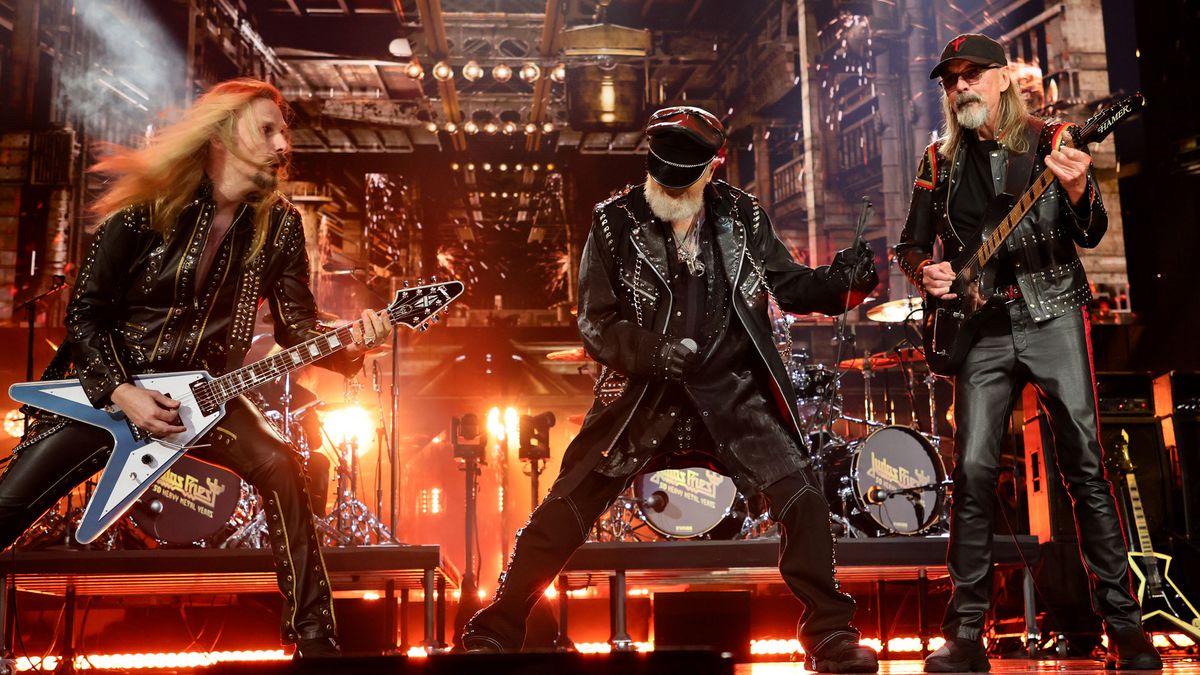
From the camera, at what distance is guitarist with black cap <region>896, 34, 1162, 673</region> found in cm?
366

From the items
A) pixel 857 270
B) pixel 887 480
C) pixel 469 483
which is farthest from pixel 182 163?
pixel 887 480

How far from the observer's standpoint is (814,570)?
3248mm

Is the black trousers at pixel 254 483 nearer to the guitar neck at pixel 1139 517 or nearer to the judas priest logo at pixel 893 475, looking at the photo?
the guitar neck at pixel 1139 517

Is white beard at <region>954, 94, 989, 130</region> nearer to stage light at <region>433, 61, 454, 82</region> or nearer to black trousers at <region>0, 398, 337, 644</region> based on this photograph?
black trousers at <region>0, 398, 337, 644</region>

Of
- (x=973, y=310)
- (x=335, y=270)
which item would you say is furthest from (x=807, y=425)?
(x=335, y=270)

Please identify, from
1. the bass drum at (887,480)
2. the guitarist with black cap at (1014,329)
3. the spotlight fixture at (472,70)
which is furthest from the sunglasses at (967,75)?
the spotlight fixture at (472,70)

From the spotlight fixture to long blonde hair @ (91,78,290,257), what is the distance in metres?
7.51

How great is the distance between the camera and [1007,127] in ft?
12.8

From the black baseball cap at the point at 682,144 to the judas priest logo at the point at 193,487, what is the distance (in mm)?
4611

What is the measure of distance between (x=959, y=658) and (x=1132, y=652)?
0.62 metres

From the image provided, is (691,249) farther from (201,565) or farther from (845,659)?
(201,565)

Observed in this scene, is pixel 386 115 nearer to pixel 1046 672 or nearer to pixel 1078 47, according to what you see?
pixel 1078 47

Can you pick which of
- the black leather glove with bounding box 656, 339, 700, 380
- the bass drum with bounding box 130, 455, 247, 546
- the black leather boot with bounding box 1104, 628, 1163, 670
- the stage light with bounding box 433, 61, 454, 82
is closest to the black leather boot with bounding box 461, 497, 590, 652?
the black leather glove with bounding box 656, 339, 700, 380

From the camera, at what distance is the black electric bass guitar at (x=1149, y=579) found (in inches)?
204
